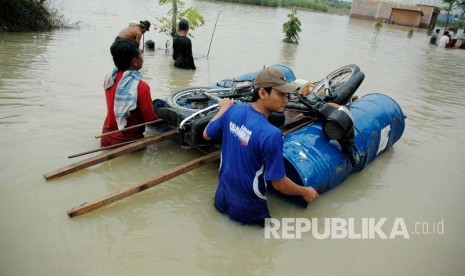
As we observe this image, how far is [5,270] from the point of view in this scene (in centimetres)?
257

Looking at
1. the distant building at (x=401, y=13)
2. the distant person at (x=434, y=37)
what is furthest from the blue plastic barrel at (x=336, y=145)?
the distant building at (x=401, y=13)

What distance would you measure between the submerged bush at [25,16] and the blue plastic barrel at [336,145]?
12.2 meters

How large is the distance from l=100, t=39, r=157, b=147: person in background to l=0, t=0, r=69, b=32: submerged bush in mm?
10544

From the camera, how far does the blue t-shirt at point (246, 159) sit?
265 centimetres

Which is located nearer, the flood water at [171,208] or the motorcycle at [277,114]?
the flood water at [171,208]

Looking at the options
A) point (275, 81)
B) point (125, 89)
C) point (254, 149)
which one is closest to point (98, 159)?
point (125, 89)

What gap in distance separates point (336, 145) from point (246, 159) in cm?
163

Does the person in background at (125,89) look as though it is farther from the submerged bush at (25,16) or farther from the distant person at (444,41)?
the distant person at (444,41)

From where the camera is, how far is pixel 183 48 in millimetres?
9008

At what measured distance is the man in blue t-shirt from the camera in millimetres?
2639

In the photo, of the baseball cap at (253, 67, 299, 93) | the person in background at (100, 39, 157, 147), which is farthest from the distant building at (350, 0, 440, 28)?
the baseball cap at (253, 67, 299, 93)

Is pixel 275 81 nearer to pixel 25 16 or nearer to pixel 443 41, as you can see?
pixel 25 16

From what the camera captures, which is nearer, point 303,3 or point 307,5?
point 307,5

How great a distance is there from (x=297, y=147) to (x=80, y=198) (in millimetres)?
2340
